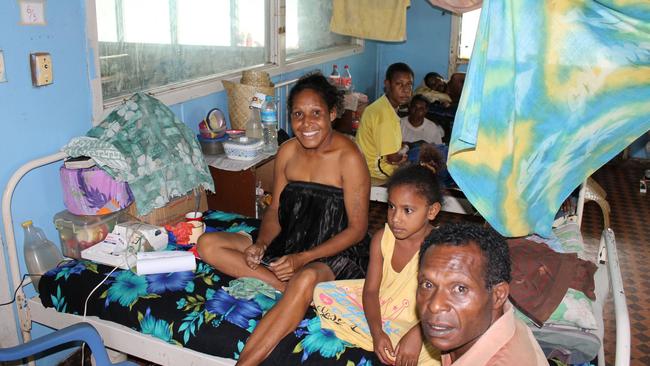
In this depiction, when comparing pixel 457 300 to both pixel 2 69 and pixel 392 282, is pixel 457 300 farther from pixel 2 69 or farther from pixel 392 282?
pixel 2 69

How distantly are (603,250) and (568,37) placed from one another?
4.34ft

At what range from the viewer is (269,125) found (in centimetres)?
401

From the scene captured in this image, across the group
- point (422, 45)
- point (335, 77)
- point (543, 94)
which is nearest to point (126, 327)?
point (543, 94)

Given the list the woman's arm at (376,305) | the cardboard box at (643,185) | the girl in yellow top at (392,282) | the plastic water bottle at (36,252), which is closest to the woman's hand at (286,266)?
the girl in yellow top at (392,282)

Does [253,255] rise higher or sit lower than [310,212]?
lower

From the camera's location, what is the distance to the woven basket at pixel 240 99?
13.1 ft

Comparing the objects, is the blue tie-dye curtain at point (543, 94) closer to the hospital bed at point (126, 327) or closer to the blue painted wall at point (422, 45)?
the hospital bed at point (126, 327)

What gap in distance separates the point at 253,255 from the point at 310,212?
1.14ft

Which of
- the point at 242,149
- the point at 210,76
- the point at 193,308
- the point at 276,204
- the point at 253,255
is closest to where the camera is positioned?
the point at 193,308

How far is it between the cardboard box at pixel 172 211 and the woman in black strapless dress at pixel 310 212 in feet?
1.62

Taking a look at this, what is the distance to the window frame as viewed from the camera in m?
2.94

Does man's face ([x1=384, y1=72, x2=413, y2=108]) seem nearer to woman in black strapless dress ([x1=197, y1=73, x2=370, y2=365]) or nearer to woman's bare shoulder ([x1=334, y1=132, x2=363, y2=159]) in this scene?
woman in black strapless dress ([x1=197, y1=73, x2=370, y2=365])

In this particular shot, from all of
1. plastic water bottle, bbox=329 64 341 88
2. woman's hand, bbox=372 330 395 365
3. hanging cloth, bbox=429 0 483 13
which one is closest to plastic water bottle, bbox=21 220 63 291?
woman's hand, bbox=372 330 395 365

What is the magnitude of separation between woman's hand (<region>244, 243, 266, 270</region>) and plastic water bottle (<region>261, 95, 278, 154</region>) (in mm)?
1234
